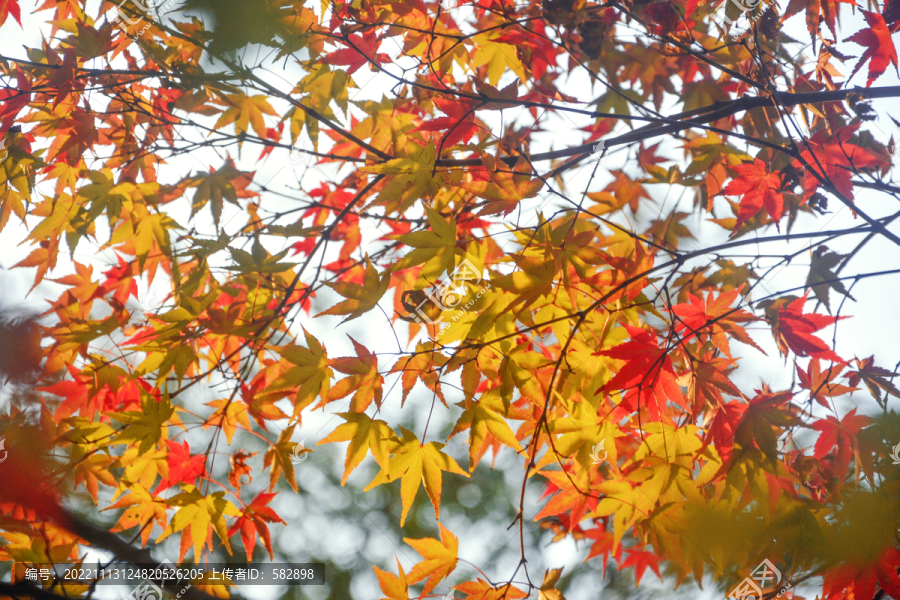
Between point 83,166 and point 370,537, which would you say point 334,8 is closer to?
point 83,166

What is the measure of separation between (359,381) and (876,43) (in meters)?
1.13

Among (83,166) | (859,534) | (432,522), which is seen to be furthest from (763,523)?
(432,522)

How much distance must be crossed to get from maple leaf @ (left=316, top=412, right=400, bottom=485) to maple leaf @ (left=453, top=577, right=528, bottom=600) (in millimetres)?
289

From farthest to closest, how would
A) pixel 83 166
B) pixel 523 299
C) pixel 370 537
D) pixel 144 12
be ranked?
1. pixel 370 537
2. pixel 83 166
3. pixel 144 12
4. pixel 523 299

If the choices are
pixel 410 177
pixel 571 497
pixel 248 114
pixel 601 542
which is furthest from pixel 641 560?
Answer: pixel 248 114

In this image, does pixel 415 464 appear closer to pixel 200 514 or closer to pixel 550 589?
pixel 550 589

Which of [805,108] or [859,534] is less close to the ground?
[805,108]

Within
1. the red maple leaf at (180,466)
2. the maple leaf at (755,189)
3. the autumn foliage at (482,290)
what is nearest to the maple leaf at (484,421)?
the autumn foliage at (482,290)

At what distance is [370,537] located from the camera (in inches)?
114

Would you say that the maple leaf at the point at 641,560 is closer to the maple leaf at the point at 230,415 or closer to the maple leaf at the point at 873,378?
the maple leaf at the point at 873,378

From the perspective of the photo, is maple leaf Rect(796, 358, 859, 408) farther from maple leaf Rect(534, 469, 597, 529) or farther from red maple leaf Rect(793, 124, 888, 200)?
maple leaf Rect(534, 469, 597, 529)

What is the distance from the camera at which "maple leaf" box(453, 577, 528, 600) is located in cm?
84

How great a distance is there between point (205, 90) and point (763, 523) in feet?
4.69

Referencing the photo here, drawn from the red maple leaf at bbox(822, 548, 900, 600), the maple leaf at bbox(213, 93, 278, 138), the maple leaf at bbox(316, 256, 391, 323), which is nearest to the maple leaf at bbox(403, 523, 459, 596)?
the maple leaf at bbox(316, 256, 391, 323)
